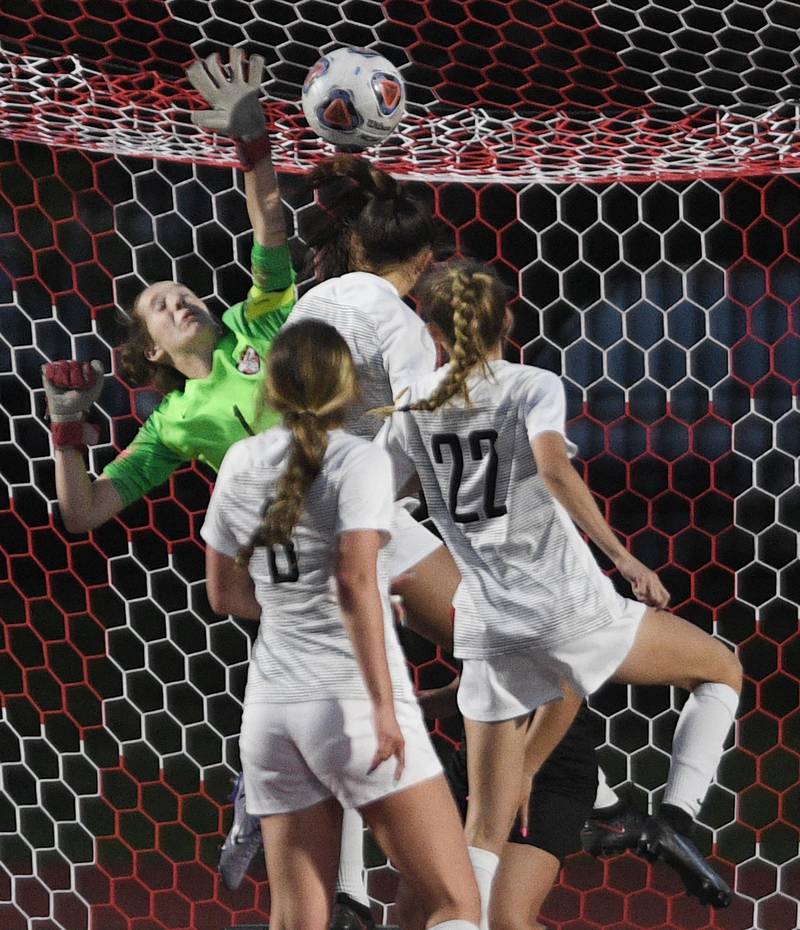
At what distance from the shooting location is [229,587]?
5.54ft

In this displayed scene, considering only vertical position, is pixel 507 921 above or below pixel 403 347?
below

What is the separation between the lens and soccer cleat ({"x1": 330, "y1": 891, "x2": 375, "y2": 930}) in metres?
2.19

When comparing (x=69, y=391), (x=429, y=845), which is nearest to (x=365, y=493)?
(x=429, y=845)

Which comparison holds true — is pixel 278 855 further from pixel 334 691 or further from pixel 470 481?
pixel 470 481

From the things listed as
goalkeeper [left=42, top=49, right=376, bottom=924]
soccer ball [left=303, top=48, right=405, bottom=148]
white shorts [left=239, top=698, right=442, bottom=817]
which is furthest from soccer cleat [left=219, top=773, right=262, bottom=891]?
soccer ball [left=303, top=48, right=405, bottom=148]

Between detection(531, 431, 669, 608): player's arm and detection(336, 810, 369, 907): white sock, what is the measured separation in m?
0.70

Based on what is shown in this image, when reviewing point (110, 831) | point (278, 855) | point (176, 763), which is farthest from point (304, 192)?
point (176, 763)

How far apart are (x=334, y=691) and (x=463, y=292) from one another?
0.67 meters

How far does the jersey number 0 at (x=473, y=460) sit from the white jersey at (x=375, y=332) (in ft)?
0.48

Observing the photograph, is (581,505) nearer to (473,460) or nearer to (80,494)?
(473,460)

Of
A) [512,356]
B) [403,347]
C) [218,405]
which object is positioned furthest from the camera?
[512,356]

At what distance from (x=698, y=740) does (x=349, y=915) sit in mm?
663

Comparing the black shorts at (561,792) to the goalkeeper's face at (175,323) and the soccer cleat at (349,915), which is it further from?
the goalkeeper's face at (175,323)

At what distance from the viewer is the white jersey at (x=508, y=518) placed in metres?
1.91
